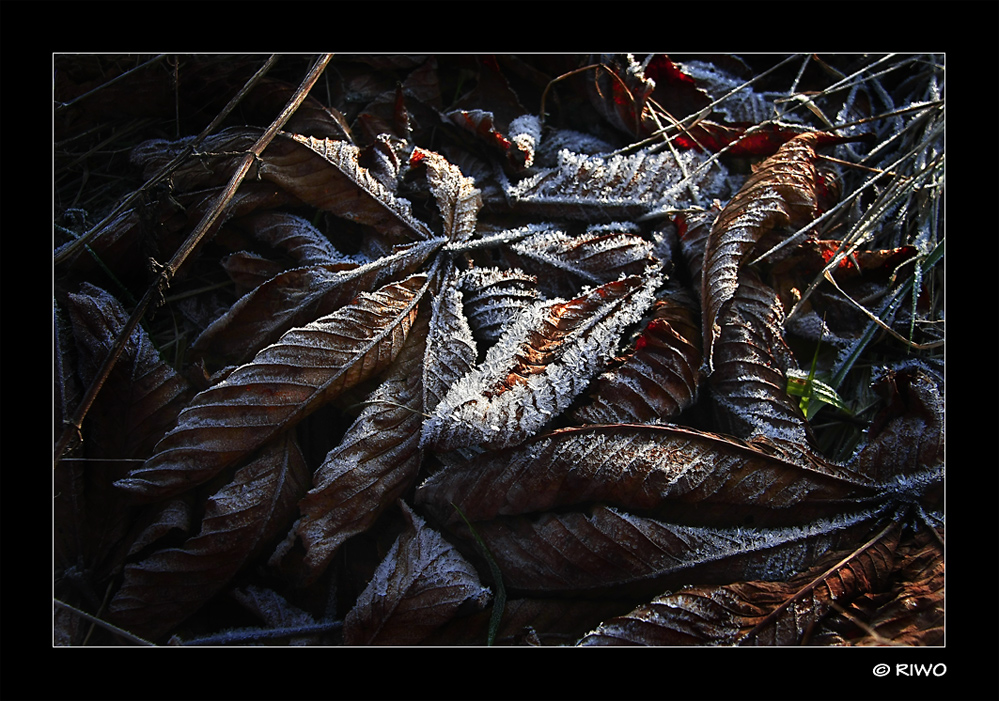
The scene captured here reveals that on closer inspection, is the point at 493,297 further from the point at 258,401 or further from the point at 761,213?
the point at 761,213

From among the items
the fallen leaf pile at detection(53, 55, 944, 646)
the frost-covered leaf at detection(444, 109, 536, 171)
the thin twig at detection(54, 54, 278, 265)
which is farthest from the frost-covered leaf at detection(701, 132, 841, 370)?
the thin twig at detection(54, 54, 278, 265)

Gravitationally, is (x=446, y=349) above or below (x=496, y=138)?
below

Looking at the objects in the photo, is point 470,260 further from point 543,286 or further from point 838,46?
point 838,46

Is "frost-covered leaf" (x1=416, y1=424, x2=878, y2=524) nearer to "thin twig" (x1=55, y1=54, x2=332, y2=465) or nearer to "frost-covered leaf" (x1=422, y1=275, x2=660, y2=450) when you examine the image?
"frost-covered leaf" (x1=422, y1=275, x2=660, y2=450)

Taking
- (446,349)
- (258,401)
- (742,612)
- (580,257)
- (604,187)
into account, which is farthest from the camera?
(604,187)

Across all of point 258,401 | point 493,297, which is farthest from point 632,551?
point 258,401

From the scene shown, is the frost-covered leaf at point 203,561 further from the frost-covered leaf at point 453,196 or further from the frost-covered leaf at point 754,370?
the frost-covered leaf at point 754,370
